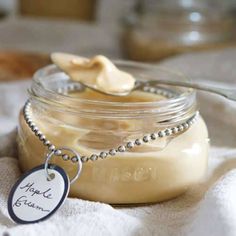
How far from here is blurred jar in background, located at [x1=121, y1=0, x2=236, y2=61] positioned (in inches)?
35.1

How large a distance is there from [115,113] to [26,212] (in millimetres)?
101

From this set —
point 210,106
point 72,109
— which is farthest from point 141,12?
point 72,109

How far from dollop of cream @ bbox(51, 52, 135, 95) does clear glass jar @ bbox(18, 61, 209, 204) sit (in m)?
0.05

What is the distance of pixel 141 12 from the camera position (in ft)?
3.19

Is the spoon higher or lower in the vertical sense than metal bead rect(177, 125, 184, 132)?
higher

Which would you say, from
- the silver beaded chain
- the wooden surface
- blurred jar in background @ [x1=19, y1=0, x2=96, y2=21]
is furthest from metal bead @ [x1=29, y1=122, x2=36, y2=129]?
blurred jar in background @ [x1=19, y1=0, x2=96, y2=21]

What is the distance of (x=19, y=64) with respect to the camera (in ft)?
2.53

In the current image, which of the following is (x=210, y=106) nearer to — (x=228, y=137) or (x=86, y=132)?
(x=228, y=137)

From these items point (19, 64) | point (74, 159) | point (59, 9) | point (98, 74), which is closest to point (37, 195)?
point (74, 159)

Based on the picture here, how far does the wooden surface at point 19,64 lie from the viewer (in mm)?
750

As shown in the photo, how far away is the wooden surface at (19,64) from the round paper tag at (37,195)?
348 mm

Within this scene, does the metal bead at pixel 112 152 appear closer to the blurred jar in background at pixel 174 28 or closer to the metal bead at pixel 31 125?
the metal bead at pixel 31 125

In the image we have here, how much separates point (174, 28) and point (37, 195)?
1.88 ft

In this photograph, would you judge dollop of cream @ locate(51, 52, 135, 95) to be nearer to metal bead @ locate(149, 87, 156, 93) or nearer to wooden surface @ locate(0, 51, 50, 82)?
metal bead @ locate(149, 87, 156, 93)
